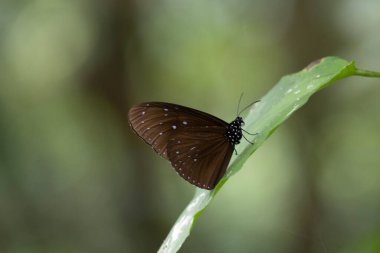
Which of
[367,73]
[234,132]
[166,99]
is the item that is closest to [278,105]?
[367,73]

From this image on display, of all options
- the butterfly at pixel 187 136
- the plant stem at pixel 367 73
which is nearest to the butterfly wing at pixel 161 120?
the butterfly at pixel 187 136

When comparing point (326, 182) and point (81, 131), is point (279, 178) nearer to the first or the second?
point (326, 182)

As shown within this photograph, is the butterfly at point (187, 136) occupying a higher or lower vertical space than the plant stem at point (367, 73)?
lower

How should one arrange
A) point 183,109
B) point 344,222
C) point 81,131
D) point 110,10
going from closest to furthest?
point 183,109, point 110,10, point 344,222, point 81,131

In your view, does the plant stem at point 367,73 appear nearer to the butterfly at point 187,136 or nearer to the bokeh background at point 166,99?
the butterfly at point 187,136

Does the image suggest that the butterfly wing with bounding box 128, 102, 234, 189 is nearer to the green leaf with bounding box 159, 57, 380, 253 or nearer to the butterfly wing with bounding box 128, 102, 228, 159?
the butterfly wing with bounding box 128, 102, 228, 159

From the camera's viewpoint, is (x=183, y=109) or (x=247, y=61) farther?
(x=247, y=61)

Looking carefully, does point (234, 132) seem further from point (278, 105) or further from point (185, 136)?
point (278, 105)

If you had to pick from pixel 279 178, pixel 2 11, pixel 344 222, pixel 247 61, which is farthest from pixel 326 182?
pixel 2 11
